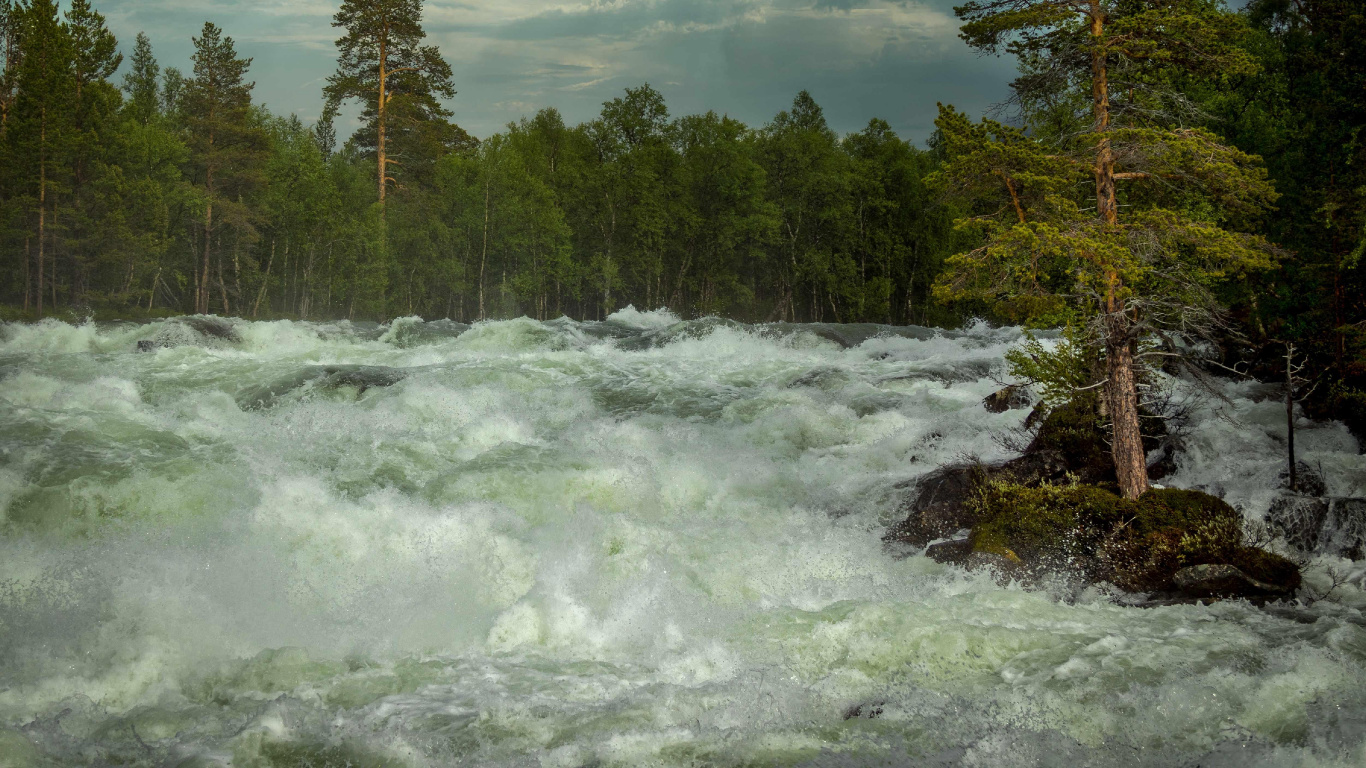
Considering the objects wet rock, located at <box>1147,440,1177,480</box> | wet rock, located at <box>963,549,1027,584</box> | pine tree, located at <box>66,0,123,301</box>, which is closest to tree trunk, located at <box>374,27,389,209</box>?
pine tree, located at <box>66,0,123,301</box>

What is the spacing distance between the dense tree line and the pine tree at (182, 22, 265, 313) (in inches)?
5.1

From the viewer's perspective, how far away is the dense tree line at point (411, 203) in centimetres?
3972

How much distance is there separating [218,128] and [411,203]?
10610 mm

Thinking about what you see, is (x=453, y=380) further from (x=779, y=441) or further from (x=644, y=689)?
(x=644, y=689)

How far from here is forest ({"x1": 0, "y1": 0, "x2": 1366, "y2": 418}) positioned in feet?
36.2

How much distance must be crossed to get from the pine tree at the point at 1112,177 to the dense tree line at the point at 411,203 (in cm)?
3237

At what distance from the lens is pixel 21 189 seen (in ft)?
121

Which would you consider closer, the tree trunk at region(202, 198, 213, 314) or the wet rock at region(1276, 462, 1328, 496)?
the wet rock at region(1276, 462, 1328, 496)

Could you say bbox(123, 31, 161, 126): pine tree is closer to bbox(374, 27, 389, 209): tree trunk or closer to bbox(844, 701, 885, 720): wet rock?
bbox(374, 27, 389, 209): tree trunk

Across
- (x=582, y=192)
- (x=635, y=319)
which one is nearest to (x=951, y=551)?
(x=635, y=319)

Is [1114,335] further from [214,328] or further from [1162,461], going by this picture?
[214,328]

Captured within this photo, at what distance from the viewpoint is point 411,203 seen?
51.0 m

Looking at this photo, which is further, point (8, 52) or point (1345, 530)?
point (8, 52)

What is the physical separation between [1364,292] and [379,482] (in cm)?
1476
